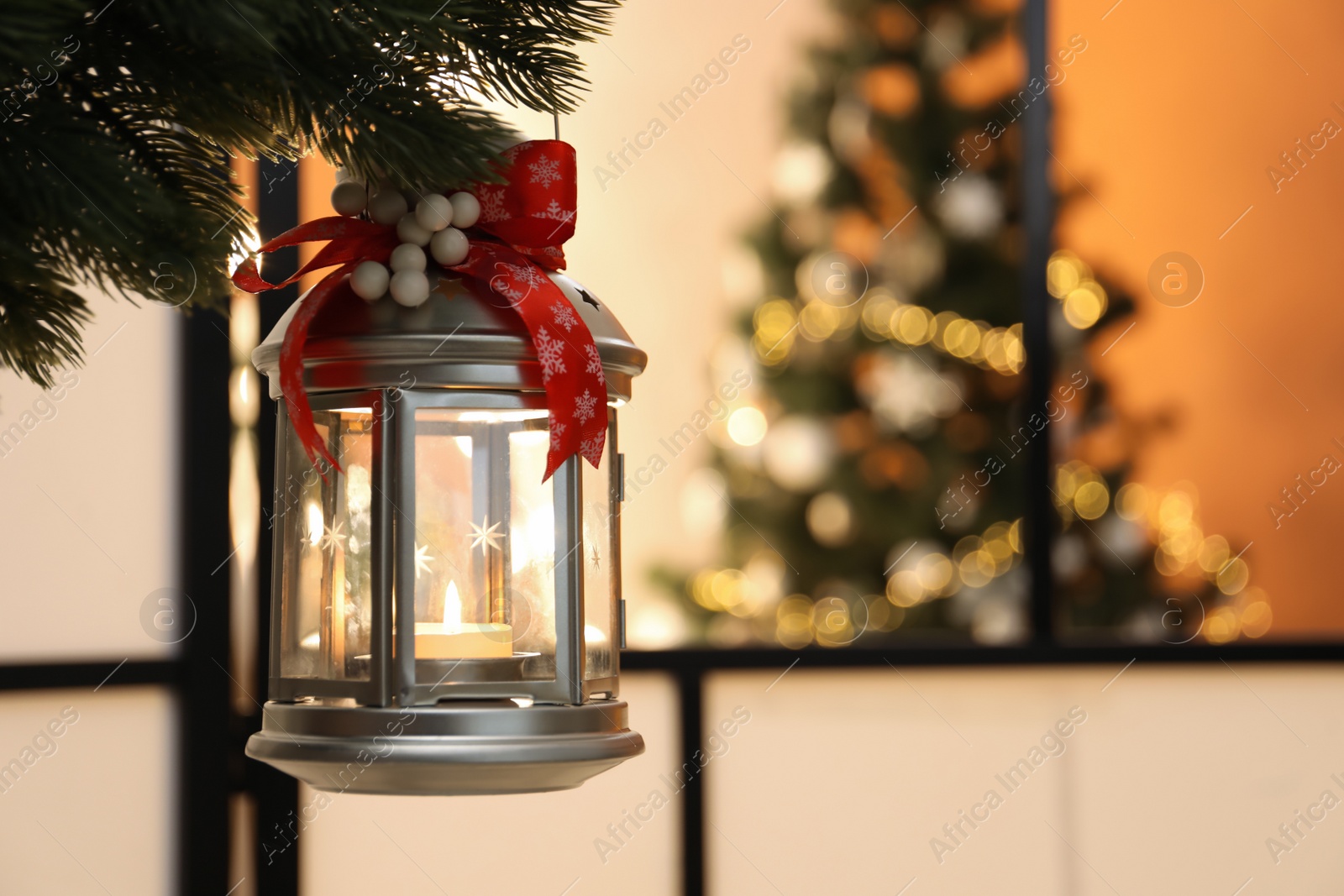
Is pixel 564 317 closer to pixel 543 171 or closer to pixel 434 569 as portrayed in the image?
pixel 543 171

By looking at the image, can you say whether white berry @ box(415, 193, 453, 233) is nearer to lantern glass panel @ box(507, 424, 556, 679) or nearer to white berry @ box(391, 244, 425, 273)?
white berry @ box(391, 244, 425, 273)

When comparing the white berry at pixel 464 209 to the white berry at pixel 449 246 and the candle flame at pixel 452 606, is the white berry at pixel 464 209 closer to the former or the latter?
the white berry at pixel 449 246

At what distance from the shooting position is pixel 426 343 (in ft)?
3.10

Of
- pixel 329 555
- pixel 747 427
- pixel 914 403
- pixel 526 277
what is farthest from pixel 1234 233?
pixel 329 555

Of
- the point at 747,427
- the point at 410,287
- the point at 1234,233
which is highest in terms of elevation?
the point at 1234,233

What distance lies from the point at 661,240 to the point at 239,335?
147cm

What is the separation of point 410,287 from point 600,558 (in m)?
0.31

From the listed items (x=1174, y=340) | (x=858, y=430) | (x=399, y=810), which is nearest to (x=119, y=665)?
(x=399, y=810)

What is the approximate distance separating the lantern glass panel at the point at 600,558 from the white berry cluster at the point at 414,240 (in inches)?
9.4

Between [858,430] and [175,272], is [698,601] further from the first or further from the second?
[175,272]

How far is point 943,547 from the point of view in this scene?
3379 millimetres

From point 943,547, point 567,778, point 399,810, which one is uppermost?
point 943,547

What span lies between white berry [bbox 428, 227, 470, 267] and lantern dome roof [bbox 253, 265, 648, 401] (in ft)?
0.09

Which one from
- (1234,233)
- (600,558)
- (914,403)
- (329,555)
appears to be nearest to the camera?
(329,555)
